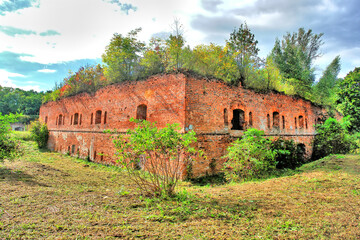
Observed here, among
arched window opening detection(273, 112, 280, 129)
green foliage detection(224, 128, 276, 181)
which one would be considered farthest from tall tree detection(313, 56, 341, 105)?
Result: green foliage detection(224, 128, 276, 181)

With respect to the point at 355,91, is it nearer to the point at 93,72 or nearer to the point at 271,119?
the point at 271,119

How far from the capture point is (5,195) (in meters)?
4.34

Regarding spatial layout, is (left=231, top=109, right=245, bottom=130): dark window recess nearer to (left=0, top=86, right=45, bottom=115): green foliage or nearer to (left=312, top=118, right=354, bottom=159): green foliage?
(left=312, top=118, right=354, bottom=159): green foliage

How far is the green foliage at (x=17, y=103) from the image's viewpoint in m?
36.6

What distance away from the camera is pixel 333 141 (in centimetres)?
1249

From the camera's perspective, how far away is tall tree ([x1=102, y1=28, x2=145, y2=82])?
1341cm

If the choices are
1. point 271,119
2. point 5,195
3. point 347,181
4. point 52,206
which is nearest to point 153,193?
point 52,206

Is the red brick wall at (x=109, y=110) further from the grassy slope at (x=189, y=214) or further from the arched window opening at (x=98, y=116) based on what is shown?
the grassy slope at (x=189, y=214)

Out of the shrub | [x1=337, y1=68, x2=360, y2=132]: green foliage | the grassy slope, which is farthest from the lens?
[x1=337, y1=68, x2=360, y2=132]: green foliage

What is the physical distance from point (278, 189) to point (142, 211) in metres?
3.68

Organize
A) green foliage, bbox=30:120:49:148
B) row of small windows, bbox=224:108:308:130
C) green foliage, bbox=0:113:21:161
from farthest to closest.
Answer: green foliage, bbox=30:120:49:148 < row of small windows, bbox=224:108:308:130 < green foliage, bbox=0:113:21:161

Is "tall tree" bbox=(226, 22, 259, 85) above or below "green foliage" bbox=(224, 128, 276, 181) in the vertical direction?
above

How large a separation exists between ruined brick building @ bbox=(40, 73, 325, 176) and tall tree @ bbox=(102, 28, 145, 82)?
7.15 ft

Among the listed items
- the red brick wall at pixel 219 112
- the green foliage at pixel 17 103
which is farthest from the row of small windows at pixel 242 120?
the green foliage at pixel 17 103
